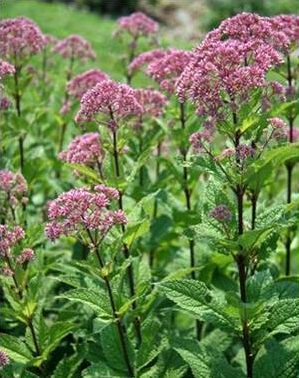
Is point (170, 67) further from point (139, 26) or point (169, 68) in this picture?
point (139, 26)

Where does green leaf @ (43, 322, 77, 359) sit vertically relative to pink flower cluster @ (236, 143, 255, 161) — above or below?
below

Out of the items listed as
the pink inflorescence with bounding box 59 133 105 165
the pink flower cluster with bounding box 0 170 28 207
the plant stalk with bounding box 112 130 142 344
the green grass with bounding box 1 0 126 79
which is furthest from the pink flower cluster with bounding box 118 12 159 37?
the green grass with bounding box 1 0 126 79

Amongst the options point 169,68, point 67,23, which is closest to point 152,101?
point 169,68

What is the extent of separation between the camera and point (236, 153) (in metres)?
3.85

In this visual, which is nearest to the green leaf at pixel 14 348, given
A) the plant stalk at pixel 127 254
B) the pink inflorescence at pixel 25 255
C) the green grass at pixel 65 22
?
the pink inflorescence at pixel 25 255

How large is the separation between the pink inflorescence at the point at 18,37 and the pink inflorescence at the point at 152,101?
1.17 m

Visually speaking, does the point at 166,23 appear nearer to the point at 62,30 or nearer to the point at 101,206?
the point at 62,30

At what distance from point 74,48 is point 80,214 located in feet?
11.9

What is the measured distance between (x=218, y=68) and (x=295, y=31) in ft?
4.75

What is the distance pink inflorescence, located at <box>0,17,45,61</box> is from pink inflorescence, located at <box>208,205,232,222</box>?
2809 millimetres

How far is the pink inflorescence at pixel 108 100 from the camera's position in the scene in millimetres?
4301

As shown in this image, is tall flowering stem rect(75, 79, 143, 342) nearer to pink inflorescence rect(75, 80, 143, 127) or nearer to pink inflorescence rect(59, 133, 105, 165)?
pink inflorescence rect(75, 80, 143, 127)

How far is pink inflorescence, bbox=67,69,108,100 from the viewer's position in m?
6.09

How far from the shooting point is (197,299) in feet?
13.5
